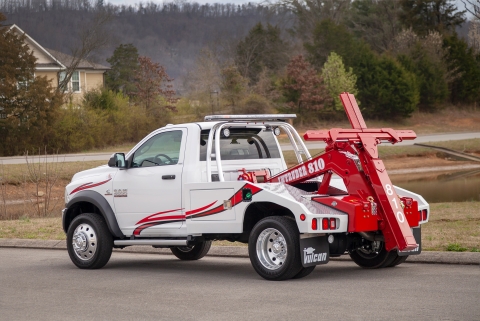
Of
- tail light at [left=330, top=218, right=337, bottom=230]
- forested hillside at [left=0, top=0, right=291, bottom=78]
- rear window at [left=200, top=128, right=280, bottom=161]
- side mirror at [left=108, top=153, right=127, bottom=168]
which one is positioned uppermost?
forested hillside at [left=0, top=0, right=291, bottom=78]

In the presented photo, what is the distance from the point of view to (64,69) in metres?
60.0

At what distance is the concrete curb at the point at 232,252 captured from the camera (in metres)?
11.0

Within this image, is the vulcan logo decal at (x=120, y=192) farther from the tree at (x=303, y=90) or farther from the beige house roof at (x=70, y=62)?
the beige house roof at (x=70, y=62)

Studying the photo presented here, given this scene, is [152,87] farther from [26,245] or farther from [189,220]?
[189,220]

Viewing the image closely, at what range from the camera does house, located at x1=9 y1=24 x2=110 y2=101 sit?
60.3 metres

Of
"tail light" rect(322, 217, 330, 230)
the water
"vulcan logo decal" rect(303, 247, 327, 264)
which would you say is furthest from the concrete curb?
the water

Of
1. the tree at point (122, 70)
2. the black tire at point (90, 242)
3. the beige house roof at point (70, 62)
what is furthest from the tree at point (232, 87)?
the black tire at point (90, 242)

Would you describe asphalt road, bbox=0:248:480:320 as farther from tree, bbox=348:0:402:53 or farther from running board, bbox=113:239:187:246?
tree, bbox=348:0:402:53

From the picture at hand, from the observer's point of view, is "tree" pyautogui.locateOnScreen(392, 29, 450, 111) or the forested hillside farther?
the forested hillside

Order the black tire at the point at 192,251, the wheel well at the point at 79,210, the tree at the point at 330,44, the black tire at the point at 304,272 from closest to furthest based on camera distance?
the black tire at the point at 304,272 → the wheel well at the point at 79,210 → the black tire at the point at 192,251 → the tree at the point at 330,44

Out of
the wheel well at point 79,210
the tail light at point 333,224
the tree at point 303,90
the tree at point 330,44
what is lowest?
the wheel well at point 79,210

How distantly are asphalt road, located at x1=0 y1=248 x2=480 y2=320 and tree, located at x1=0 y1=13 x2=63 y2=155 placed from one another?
3374 centimetres

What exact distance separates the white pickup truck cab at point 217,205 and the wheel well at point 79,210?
0.7 inches

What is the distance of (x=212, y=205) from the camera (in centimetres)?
1059
